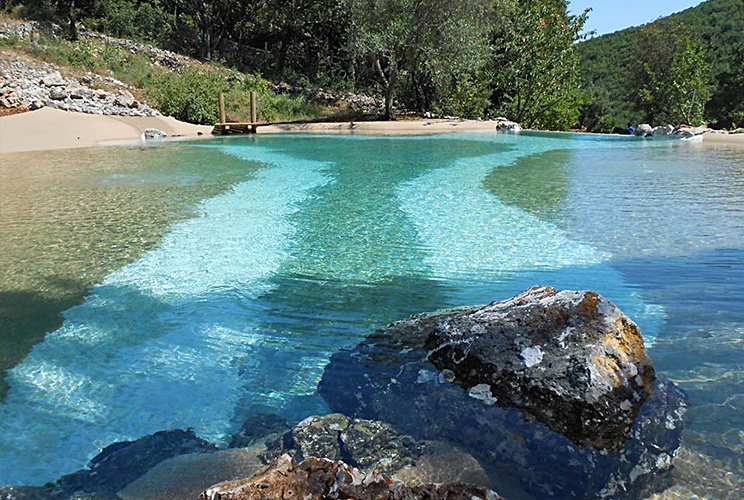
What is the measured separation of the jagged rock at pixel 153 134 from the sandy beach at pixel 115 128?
23cm

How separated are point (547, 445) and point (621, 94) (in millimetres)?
49552

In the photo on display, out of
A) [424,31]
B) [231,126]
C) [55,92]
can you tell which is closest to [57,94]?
[55,92]

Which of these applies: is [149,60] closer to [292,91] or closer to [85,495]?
[292,91]

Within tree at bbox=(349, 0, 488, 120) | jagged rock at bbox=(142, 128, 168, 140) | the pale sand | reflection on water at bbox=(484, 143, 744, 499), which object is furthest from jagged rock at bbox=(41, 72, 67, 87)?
reflection on water at bbox=(484, 143, 744, 499)

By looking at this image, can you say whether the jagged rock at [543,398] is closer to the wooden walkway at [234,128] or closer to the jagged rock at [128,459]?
the jagged rock at [128,459]

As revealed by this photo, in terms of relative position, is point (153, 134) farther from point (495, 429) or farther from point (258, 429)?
point (495, 429)

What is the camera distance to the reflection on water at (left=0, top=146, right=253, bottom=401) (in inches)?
185

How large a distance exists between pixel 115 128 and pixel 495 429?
20.2 m

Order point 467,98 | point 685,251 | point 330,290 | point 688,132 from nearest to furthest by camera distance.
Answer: point 330,290 < point 685,251 < point 688,132 < point 467,98

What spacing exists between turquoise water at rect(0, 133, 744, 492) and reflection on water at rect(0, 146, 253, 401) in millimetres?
252

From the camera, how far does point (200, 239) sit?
267 inches

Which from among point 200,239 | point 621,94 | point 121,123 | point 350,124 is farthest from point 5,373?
point 621,94

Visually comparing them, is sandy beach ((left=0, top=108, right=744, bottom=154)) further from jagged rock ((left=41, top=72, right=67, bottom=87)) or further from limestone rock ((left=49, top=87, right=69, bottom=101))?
jagged rock ((left=41, top=72, right=67, bottom=87))

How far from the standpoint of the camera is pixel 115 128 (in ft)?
63.8
